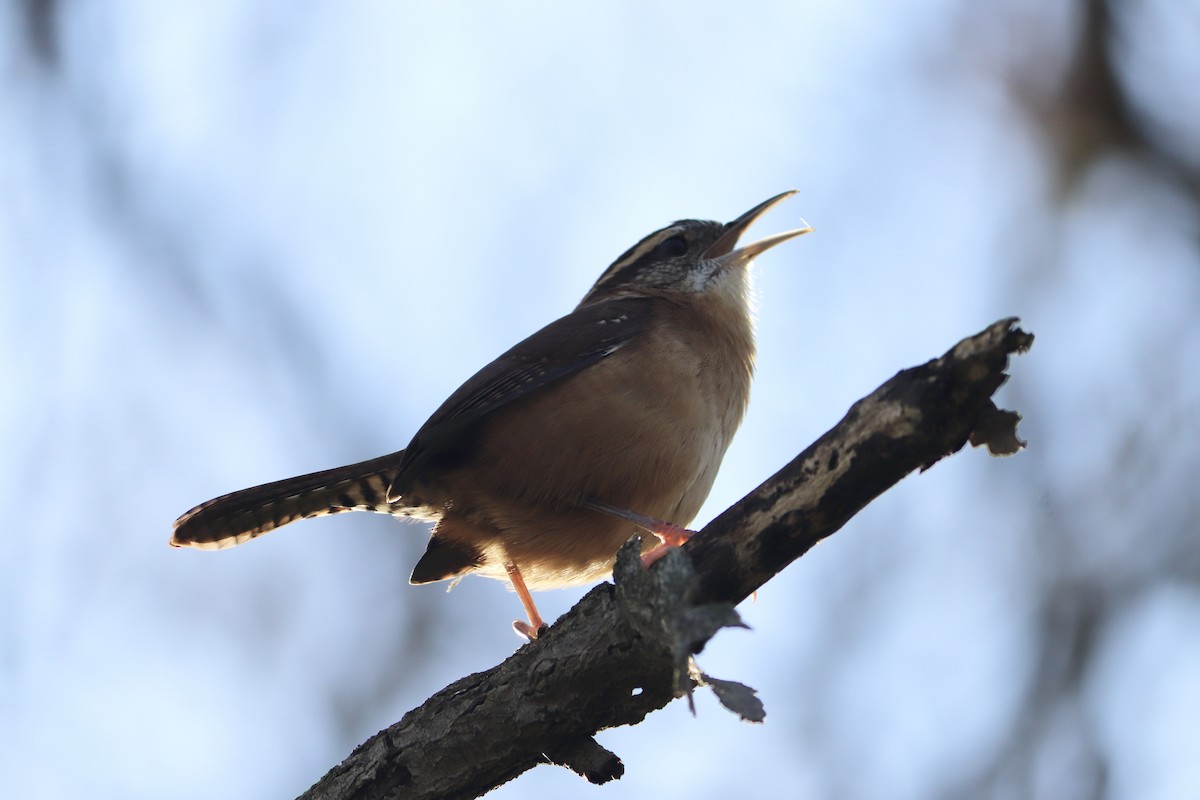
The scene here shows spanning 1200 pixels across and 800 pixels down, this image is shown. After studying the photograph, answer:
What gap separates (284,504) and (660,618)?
2.92m

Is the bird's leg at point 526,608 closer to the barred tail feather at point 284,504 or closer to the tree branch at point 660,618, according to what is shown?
the barred tail feather at point 284,504

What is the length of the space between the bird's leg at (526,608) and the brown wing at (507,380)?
611 millimetres

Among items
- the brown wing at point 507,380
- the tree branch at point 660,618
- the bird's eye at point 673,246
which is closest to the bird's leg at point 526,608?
the brown wing at point 507,380

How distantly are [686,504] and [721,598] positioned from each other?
5.36ft

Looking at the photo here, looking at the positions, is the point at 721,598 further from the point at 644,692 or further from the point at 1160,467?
the point at 1160,467

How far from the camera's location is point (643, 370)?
4.79m

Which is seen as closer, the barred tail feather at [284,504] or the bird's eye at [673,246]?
the barred tail feather at [284,504]

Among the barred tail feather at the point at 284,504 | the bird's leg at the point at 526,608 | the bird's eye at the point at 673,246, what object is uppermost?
the bird's eye at the point at 673,246

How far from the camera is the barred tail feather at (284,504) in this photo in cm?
535

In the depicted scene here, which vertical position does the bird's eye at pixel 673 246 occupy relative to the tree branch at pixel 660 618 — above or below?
above

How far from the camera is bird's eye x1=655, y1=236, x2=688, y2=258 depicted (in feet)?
20.6

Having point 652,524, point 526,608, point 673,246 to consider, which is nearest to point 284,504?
point 526,608

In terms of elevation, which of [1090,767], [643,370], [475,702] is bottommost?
[1090,767]

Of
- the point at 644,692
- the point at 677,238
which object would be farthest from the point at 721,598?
the point at 677,238
